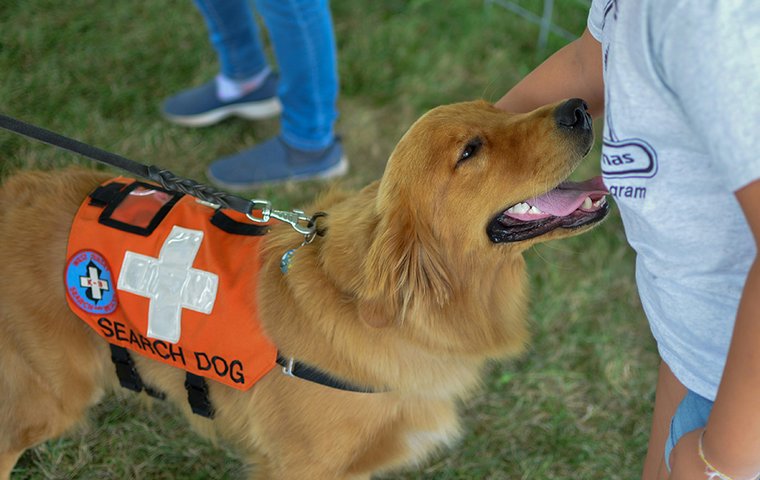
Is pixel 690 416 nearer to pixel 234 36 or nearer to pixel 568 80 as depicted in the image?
pixel 568 80

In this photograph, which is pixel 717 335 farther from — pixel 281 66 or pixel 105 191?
pixel 281 66

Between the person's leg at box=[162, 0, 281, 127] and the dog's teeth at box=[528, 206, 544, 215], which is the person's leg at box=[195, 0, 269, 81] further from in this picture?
the dog's teeth at box=[528, 206, 544, 215]

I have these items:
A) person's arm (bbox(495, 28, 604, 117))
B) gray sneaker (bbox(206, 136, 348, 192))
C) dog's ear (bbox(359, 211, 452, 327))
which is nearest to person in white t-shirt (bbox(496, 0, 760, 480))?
person's arm (bbox(495, 28, 604, 117))

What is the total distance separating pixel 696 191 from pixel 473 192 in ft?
2.16

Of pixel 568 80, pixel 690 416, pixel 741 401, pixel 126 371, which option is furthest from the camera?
pixel 126 371

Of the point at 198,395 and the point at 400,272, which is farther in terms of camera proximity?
the point at 198,395

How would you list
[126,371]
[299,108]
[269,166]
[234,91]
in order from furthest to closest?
[234,91]
[269,166]
[299,108]
[126,371]

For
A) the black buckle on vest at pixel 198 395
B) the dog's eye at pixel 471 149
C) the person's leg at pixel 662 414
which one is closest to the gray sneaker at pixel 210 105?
the black buckle on vest at pixel 198 395

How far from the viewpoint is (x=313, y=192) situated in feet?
11.6

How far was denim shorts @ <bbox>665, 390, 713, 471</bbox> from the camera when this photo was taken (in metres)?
1.42

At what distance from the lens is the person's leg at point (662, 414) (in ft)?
5.84

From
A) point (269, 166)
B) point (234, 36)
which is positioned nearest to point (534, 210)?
point (269, 166)

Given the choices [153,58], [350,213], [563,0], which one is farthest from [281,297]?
[563,0]

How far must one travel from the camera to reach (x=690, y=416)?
56.7 inches
